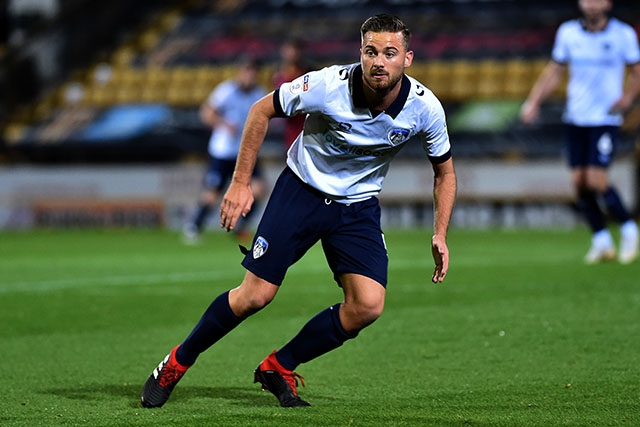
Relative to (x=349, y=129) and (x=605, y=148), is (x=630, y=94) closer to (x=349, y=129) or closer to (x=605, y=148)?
(x=605, y=148)

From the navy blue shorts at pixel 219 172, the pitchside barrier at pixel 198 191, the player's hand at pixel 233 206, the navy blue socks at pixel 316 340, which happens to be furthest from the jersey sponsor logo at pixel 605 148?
the pitchside barrier at pixel 198 191

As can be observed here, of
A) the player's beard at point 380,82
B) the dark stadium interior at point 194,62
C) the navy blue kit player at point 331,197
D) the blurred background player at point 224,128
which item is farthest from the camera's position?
the dark stadium interior at point 194,62

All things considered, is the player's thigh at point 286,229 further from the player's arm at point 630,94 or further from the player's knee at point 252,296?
the player's arm at point 630,94

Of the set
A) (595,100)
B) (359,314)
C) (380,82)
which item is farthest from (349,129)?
(595,100)

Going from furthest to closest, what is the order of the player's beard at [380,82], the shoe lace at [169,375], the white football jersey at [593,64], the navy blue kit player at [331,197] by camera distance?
the white football jersey at [593,64] → the shoe lace at [169,375] → the navy blue kit player at [331,197] → the player's beard at [380,82]

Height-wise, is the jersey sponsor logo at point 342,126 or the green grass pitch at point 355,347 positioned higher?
the jersey sponsor logo at point 342,126

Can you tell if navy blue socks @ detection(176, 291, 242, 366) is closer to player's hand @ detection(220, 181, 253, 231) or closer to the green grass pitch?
the green grass pitch

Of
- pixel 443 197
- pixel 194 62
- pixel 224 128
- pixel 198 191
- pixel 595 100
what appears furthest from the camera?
pixel 194 62

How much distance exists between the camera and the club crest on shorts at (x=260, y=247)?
200 inches

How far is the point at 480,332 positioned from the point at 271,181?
13151 millimetres

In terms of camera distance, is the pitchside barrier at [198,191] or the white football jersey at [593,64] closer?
Result: the white football jersey at [593,64]

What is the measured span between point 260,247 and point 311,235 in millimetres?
236

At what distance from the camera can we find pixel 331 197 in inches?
205

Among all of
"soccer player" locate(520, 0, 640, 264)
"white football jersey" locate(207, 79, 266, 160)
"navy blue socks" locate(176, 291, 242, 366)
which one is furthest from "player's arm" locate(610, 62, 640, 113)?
"navy blue socks" locate(176, 291, 242, 366)
